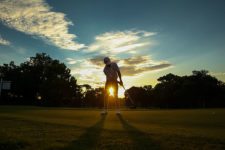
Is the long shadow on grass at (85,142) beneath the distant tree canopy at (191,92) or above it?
beneath

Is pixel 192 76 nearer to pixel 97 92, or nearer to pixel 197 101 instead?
pixel 197 101

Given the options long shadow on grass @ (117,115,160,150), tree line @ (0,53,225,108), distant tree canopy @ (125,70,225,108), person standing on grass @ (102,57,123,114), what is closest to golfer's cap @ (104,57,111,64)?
person standing on grass @ (102,57,123,114)

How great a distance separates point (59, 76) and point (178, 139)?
95473mm

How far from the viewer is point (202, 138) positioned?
22.5 ft

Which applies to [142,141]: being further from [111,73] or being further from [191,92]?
[191,92]

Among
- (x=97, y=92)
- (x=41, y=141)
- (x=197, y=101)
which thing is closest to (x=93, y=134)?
(x=41, y=141)

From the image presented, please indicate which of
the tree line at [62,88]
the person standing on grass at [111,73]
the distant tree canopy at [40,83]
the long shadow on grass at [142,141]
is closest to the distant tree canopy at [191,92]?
the tree line at [62,88]

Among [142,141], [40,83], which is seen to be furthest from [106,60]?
[40,83]

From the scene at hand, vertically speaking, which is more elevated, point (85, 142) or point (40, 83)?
point (40, 83)

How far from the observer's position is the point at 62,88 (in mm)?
94438

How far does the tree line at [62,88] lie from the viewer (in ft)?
306

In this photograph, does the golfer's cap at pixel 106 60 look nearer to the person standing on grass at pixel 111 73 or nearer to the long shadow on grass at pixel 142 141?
the person standing on grass at pixel 111 73

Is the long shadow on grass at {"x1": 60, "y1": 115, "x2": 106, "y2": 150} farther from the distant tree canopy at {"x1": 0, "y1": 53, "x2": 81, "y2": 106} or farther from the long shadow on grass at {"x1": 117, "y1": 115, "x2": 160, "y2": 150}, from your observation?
the distant tree canopy at {"x1": 0, "y1": 53, "x2": 81, "y2": 106}

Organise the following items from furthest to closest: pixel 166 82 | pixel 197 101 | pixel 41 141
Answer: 1. pixel 166 82
2. pixel 197 101
3. pixel 41 141
